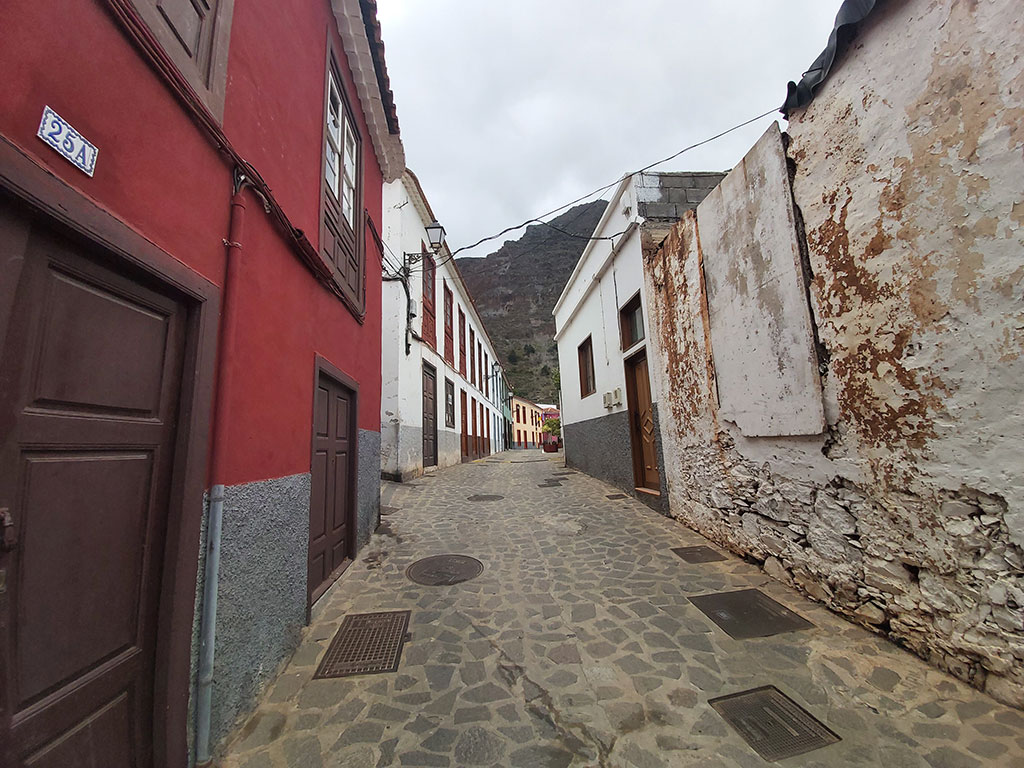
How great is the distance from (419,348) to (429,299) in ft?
6.90

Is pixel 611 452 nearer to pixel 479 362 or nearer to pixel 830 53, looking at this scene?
pixel 830 53

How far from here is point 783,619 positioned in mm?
2834

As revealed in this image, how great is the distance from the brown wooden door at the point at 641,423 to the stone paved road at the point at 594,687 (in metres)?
2.83

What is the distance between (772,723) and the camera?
1933 mm

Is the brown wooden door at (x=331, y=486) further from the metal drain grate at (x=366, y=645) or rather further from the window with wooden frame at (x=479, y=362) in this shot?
the window with wooden frame at (x=479, y=362)

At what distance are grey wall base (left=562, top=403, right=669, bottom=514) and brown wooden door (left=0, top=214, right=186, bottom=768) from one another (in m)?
5.55

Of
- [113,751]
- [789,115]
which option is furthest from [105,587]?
[789,115]

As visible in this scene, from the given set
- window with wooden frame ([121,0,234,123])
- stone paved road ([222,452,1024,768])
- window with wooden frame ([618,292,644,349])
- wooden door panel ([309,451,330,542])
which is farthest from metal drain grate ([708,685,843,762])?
window with wooden frame ([618,292,644,349])

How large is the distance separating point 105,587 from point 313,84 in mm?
3885

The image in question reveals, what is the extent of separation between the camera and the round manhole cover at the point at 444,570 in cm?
371

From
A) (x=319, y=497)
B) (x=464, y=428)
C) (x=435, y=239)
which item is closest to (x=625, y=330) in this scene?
(x=435, y=239)

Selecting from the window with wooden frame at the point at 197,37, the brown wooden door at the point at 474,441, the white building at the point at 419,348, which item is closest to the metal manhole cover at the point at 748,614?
the window with wooden frame at the point at 197,37

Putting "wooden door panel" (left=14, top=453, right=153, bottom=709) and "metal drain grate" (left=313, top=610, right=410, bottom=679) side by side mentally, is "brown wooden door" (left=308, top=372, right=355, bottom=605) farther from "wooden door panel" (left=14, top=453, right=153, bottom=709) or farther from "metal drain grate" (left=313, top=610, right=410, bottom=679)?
"wooden door panel" (left=14, top=453, right=153, bottom=709)

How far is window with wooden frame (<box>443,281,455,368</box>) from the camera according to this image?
13.4 metres
